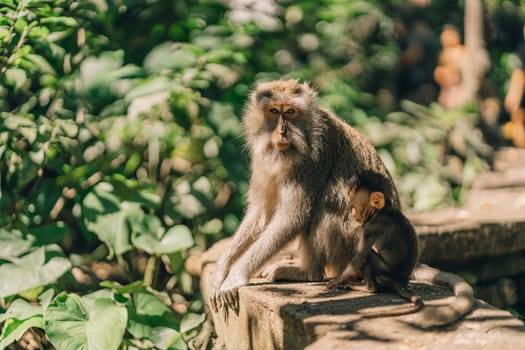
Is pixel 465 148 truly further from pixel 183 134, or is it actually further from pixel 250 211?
pixel 250 211

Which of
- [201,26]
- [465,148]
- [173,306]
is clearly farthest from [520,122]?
[173,306]

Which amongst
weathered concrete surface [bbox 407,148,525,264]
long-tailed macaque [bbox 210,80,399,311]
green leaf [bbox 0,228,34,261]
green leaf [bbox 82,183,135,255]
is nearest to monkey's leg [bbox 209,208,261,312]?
long-tailed macaque [bbox 210,80,399,311]

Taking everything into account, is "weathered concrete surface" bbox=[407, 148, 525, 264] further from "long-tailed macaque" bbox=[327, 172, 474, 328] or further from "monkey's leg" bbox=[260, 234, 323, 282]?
"long-tailed macaque" bbox=[327, 172, 474, 328]

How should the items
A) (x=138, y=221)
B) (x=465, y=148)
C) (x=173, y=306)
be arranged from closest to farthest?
(x=138, y=221) < (x=173, y=306) < (x=465, y=148)

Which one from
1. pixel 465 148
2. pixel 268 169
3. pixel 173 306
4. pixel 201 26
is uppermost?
pixel 201 26

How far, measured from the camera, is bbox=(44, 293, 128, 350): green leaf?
5273 millimetres

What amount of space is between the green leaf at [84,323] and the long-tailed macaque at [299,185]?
0.70 m

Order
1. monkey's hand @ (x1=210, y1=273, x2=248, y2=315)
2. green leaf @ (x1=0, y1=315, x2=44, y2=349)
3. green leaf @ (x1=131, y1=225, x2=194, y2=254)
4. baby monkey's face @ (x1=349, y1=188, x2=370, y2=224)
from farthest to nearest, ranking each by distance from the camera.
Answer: green leaf @ (x1=131, y1=225, x2=194, y2=254), green leaf @ (x1=0, y1=315, x2=44, y2=349), monkey's hand @ (x1=210, y1=273, x2=248, y2=315), baby monkey's face @ (x1=349, y1=188, x2=370, y2=224)

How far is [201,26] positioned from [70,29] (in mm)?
1594

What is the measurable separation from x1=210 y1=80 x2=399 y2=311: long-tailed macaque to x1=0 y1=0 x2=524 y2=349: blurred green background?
898 mm

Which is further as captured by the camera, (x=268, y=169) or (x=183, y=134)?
(x=183, y=134)

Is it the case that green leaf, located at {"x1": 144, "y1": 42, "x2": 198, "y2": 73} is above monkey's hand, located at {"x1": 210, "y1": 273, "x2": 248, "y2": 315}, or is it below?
above

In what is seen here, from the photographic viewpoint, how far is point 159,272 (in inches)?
303

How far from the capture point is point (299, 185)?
539cm
